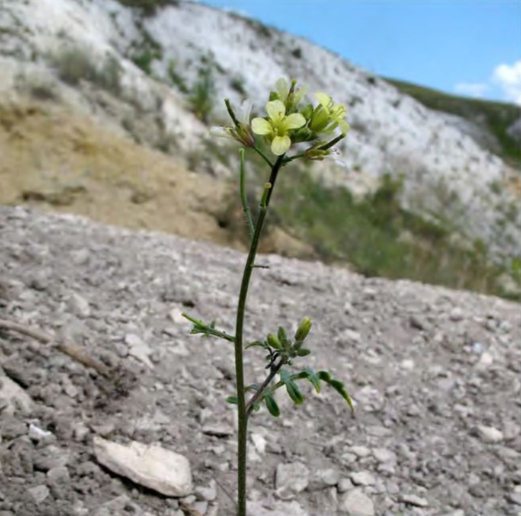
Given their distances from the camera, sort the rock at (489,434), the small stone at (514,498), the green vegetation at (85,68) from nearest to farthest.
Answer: the small stone at (514,498) < the rock at (489,434) < the green vegetation at (85,68)

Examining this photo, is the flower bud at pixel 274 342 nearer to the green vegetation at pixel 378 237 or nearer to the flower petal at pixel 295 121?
the flower petal at pixel 295 121

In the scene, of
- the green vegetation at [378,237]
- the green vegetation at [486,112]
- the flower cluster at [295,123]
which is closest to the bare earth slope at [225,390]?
the flower cluster at [295,123]

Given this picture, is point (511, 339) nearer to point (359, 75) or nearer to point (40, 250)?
point (40, 250)

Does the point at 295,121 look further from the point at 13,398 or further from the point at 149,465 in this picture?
the point at 13,398

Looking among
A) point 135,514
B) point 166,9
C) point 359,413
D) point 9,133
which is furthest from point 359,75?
point 135,514

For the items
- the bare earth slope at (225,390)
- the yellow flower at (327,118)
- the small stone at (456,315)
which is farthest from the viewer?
the small stone at (456,315)

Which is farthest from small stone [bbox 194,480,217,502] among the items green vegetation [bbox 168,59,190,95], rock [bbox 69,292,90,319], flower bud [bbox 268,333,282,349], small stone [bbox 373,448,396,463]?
green vegetation [bbox 168,59,190,95]

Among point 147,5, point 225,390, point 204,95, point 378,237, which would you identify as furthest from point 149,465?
point 147,5
